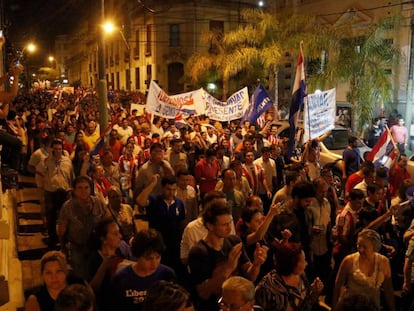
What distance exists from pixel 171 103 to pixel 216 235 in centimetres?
975

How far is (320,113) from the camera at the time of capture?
A: 10.7 metres

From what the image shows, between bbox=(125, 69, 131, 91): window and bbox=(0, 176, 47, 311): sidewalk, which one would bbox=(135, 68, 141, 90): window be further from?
bbox=(0, 176, 47, 311): sidewalk

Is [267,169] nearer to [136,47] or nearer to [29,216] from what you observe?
[29,216]

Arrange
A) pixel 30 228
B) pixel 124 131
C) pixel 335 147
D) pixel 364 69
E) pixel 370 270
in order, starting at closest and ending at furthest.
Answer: pixel 370 270 → pixel 30 228 → pixel 124 131 → pixel 335 147 → pixel 364 69

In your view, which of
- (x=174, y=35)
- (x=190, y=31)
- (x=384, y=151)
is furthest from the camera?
(x=174, y=35)

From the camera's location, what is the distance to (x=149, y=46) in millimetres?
43500

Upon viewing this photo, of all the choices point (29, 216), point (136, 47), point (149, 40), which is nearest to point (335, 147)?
point (29, 216)

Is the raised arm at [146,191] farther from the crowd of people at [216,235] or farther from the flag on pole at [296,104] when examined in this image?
the flag on pole at [296,104]

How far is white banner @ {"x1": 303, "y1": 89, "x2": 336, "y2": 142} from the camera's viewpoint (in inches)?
410

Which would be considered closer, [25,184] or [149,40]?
[25,184]

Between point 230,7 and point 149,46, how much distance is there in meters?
7.37

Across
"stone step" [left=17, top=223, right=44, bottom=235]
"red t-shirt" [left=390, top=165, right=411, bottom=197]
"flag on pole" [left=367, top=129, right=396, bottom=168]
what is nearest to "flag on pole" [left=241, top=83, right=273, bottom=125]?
"flag on pole" [left=367, top=129, right=396, bottom=168]

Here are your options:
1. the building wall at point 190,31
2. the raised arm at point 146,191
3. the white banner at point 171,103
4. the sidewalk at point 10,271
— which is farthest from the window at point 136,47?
the raised arm at point 146,191

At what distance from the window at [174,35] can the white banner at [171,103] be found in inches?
1067
